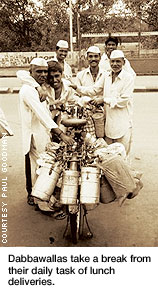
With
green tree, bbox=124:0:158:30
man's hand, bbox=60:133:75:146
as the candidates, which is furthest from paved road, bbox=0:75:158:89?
man's hand, bbox=60:133:75:146

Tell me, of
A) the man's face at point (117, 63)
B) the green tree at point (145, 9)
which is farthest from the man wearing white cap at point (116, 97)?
the green tree at point (145, 9)

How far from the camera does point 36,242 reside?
11.4 ft

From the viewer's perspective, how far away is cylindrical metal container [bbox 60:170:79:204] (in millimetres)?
2789

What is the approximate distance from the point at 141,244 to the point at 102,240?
0.36 m

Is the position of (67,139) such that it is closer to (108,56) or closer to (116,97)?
(116,97)

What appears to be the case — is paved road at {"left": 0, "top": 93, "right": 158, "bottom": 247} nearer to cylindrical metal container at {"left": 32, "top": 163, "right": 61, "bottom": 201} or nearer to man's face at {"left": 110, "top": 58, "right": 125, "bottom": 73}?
cylindrical metal container at {"left": 32, "top": 163, "right": 61, "bottom": 201}

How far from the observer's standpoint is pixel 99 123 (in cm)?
412

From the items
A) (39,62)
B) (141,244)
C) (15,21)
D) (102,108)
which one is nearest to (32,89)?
(39,62)

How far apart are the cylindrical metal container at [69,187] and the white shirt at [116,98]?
1510 millimetres

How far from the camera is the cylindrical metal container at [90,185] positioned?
274 cm

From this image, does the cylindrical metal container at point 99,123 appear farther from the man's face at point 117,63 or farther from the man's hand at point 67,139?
the man's hand at point 67,139

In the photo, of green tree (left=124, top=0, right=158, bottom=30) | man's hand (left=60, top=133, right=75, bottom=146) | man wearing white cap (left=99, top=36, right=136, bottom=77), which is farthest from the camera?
green tree (left=124, top=0, right=158, bottom=30)

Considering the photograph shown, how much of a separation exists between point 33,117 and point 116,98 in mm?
1036

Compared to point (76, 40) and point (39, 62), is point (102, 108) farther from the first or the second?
point (76, 40)
